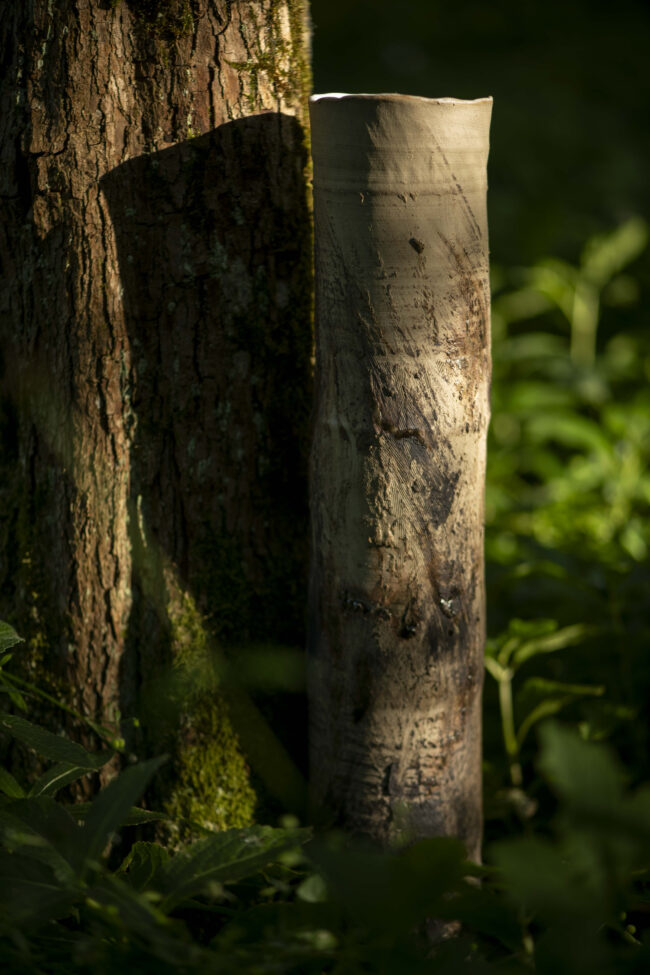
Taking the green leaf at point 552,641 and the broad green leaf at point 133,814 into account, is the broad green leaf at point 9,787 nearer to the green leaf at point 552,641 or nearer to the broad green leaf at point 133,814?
the broad green leaf at point 133,814

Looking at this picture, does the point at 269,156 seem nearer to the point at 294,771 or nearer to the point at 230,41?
the point at 230,41

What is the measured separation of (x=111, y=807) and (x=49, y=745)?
23 centimetres

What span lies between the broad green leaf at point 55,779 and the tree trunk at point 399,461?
46 centimetres

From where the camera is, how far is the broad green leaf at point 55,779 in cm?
124

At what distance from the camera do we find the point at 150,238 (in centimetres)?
137

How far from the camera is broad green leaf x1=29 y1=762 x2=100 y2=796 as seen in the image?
124 cm

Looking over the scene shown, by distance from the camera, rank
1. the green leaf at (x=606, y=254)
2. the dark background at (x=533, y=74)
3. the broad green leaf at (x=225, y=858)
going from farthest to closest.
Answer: the dark background at (x=533, y=74)
the green leaf at (x=606, y=254)
the broad green leaf at (x=225, y=858)

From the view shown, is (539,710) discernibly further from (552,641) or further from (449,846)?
(449,846)

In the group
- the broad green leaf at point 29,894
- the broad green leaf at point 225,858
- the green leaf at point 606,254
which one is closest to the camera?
the broad green leaf at point 29,894

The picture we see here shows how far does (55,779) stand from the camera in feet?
4.13

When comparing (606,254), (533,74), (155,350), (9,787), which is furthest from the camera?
(533,74)

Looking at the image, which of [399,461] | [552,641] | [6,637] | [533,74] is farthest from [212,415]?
[533,74]

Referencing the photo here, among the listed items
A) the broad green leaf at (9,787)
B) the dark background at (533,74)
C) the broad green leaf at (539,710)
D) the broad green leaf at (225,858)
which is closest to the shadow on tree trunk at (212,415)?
the broad green leaf at (9,787)

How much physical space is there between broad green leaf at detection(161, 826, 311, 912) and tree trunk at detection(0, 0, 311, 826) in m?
0.41
